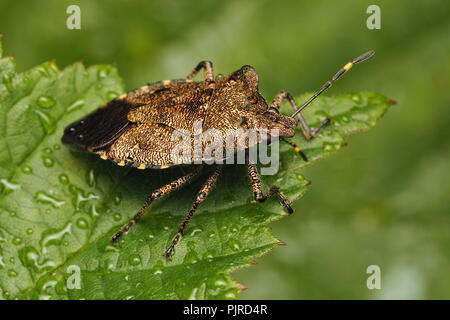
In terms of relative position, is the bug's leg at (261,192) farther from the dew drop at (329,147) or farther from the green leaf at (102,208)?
the dew drop at (329,147)

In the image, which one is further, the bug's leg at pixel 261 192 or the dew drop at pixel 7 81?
the dew drop at pixel 7 81

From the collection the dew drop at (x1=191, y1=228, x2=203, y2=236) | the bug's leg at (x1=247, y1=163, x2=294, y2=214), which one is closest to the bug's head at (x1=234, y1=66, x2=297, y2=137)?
the bug's leg at (x1=247, y1=163, x2=294, y2=214)

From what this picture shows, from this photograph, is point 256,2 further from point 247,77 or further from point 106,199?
point 106,199

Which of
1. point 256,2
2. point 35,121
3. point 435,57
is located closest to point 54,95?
point 35,121

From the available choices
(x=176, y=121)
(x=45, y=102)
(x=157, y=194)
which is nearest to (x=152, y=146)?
(x=176, y=121)

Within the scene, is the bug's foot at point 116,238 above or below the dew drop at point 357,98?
below

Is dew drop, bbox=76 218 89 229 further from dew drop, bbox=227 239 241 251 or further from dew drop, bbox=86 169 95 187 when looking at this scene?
dew drop, bbox=227 239 241 251

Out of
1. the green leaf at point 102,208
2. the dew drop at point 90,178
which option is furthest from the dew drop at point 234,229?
the dew drop at point 90,178
